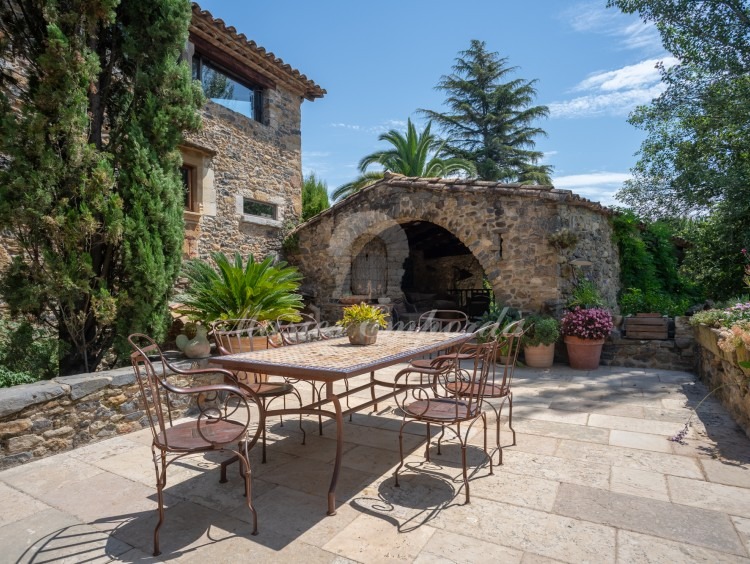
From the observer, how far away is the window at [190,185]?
24.2 feet

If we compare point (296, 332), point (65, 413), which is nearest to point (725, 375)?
point (296, 332)

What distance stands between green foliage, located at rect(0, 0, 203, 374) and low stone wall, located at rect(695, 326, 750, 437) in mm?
4979

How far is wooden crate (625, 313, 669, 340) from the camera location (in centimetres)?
598

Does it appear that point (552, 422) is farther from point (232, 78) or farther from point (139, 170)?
point (232, 78)

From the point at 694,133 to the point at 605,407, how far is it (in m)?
7.78

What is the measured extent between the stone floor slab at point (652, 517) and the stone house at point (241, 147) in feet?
22.2

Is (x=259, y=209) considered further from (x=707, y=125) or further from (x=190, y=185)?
(x=707, y=125)

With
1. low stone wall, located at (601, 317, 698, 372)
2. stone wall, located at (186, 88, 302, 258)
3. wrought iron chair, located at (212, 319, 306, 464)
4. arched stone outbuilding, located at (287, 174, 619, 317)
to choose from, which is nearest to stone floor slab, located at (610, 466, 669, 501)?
wrought iron chair, located at (212, 319, 306, 464)

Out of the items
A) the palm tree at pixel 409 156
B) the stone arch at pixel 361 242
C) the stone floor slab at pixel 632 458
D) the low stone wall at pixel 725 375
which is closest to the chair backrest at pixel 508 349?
the stone floor slab at pixel 632 458

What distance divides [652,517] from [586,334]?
406 cm

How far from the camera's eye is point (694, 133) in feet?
29.2

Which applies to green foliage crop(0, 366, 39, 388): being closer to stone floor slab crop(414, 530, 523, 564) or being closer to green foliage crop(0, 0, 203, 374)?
green foliage crop(0, 0, 203, 374)

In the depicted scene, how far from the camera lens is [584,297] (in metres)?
6.44

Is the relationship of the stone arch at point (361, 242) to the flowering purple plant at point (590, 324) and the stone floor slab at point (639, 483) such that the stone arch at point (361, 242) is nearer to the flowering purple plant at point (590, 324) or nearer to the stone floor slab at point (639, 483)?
the flowering purple plant at point (590, 324)
